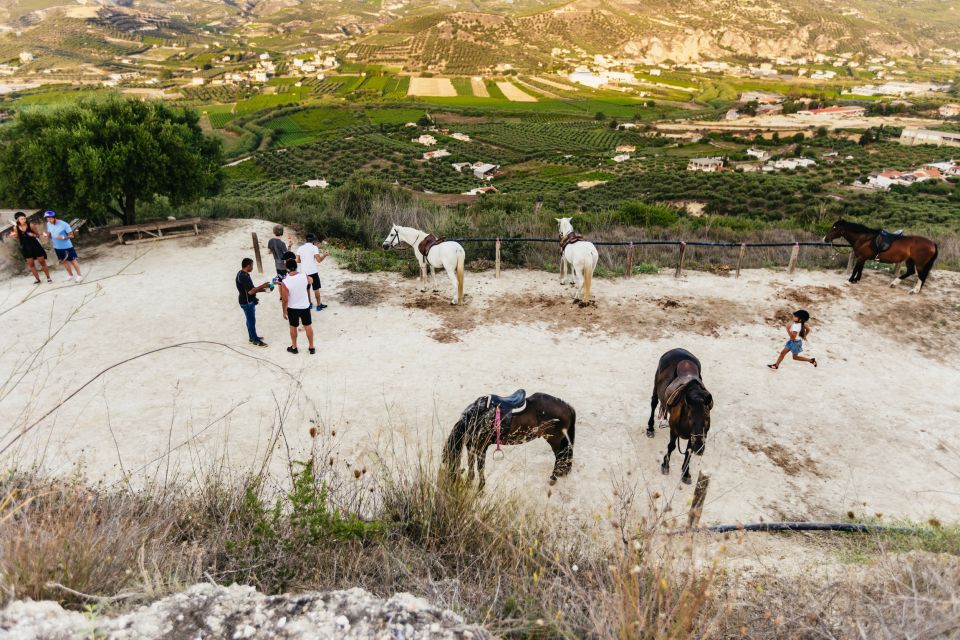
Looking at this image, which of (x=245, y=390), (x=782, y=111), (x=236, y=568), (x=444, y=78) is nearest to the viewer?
(x=236, y=568)

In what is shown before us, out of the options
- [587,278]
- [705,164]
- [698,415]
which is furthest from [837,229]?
[705,164]

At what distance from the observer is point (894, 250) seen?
35.7ft

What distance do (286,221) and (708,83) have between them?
18384 cm

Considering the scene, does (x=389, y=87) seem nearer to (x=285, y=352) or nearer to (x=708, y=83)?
(x=708, y=83)

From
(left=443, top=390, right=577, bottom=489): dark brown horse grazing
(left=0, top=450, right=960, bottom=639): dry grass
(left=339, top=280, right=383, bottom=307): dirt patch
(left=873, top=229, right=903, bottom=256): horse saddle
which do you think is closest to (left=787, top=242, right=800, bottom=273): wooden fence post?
(left=873, top=229, right=903, bottom=256): horse saddle

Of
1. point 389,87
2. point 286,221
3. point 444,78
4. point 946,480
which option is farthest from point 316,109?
point 946,480

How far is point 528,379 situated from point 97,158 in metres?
12.6

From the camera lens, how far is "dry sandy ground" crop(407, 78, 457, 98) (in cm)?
12862

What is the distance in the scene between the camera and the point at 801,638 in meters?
2.83

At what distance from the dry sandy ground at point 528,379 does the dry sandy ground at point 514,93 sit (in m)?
130

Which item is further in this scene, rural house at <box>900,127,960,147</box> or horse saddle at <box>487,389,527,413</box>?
rural house at <box>900,127,960,147</box>

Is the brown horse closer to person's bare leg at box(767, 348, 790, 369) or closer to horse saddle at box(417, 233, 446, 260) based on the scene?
person's bare leg at box(767, 348, 790, 369)

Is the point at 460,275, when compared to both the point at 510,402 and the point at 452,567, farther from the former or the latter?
the point at 452,567

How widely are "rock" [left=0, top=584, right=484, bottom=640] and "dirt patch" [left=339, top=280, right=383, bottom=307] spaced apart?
8.36 metres
